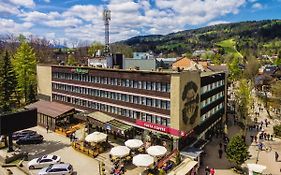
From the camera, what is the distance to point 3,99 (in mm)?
61438

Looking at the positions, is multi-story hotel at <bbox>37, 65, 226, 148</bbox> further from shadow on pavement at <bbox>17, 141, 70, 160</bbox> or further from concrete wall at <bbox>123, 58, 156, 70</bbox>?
shadow on pavement at <bbox>17, 141, 70, 160</bbox>

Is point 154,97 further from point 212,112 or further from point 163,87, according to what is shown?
point 212,112

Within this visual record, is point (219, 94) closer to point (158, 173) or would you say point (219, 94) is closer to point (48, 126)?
point (158, 173)

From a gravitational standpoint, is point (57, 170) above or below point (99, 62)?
below

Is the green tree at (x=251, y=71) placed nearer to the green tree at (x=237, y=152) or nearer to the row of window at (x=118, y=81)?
the row of window at (x=118, y=81)

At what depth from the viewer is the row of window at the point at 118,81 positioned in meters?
38.4

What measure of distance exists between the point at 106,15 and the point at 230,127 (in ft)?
135

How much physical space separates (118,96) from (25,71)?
3586 centimetres

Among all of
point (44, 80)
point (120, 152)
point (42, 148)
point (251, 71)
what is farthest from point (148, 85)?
point (251, 71)

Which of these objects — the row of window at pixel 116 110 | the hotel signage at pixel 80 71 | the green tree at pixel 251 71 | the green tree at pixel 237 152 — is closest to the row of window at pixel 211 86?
the row of window at pixel 116 110

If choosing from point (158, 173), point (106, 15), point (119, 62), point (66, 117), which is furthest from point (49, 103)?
point (158, 173)

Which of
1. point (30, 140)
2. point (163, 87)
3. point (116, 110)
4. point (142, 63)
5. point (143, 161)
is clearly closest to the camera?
point (143, 161)

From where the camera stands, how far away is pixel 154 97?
3919 cm

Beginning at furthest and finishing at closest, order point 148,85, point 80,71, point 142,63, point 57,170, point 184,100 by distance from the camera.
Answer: point 142,63, point 80,71, point 148,85, point 184,100, point 57,170
